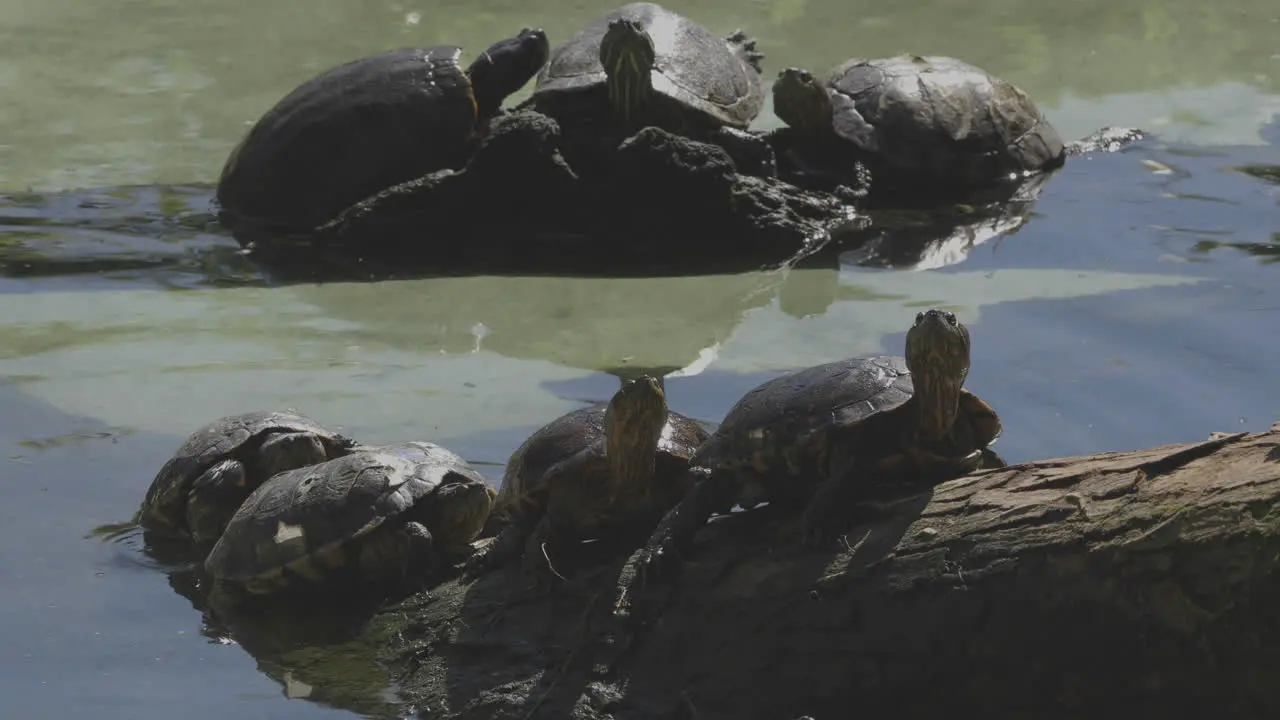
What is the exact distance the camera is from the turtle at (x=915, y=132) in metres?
8.38

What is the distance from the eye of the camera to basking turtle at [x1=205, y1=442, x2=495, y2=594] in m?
4.06

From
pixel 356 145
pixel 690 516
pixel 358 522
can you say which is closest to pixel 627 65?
pixel 356 145

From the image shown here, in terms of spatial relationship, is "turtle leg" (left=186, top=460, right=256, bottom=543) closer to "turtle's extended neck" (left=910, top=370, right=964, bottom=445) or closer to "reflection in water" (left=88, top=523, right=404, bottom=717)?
"reflection in water" (left=88, top=523, right=404, bottom=717)

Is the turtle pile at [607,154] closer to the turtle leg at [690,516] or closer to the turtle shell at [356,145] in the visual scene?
the turtle shell at [356,145]

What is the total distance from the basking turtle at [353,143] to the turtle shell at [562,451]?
432 cm

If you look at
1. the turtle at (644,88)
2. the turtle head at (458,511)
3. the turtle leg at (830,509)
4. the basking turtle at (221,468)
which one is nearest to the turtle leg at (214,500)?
the basking turtle at (221,468)

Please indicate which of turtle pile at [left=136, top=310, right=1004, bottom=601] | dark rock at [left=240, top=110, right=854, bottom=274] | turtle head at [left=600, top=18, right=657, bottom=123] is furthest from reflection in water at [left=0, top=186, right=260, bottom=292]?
turtle pile at [left=136, top=310, right=1004, bottom=601]

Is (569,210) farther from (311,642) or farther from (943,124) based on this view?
(311,642)

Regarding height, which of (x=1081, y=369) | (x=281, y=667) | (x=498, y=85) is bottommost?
(x=281, y=667)

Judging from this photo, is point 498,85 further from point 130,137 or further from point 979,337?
point 979,337

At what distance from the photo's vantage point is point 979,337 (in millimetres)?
6070

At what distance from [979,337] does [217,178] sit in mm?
4462

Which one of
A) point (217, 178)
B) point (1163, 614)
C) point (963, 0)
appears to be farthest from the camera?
point (963, 0)

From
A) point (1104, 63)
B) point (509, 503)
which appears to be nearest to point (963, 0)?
point (1104, 63)
